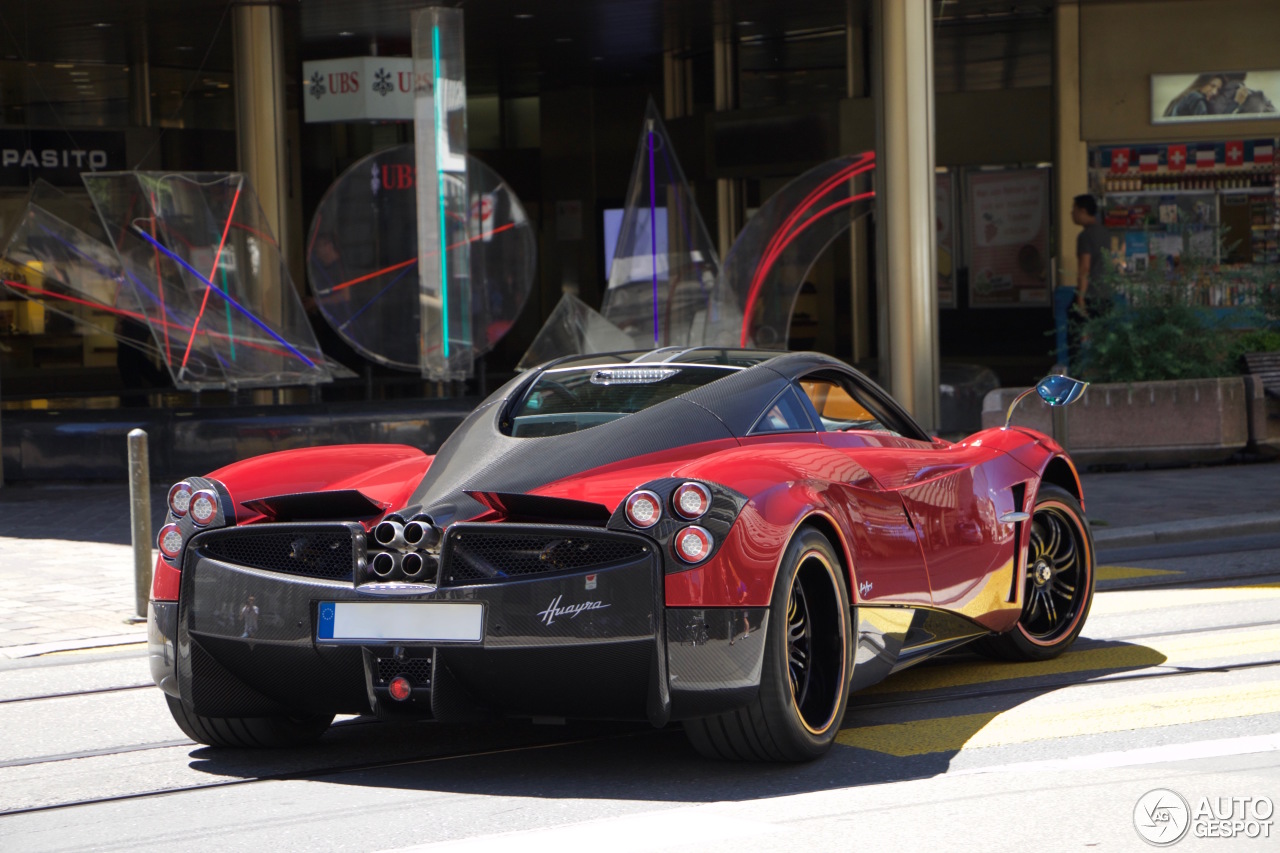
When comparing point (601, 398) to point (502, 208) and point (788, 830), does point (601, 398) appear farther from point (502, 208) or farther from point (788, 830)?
point (502, 208)

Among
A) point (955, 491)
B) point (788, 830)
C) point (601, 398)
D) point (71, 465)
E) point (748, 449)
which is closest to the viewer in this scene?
point (788, 830)

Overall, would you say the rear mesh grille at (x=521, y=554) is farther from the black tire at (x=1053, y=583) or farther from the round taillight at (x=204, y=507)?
the black tire at (x=1053, y=583)

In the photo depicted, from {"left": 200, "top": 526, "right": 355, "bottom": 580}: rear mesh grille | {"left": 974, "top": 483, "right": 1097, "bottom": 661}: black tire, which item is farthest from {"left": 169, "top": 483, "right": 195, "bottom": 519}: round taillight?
{"left": 974, "top": 483, "right": 1097, "bottom": 661}: black tire

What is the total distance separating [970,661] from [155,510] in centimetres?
658

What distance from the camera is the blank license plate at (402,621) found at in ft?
14.5

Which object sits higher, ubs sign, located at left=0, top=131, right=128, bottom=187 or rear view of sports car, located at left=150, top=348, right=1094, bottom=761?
ubs sign, located at left=0, top=131, right=128, bottom=187

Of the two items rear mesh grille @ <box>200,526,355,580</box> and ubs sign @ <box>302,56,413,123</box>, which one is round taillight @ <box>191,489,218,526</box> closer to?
rear mesh grille @ <box>200,526,355,580</box>

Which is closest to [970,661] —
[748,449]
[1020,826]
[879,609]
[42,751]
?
[879,609]

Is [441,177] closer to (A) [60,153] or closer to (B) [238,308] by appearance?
(B) [238,308]

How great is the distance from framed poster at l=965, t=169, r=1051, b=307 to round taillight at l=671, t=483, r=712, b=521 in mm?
17816

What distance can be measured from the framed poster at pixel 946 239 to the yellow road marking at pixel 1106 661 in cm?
1551

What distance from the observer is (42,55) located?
23203 millimetres

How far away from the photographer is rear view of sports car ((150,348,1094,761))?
172 inches

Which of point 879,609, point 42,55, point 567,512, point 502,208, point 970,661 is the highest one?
point 42,55
